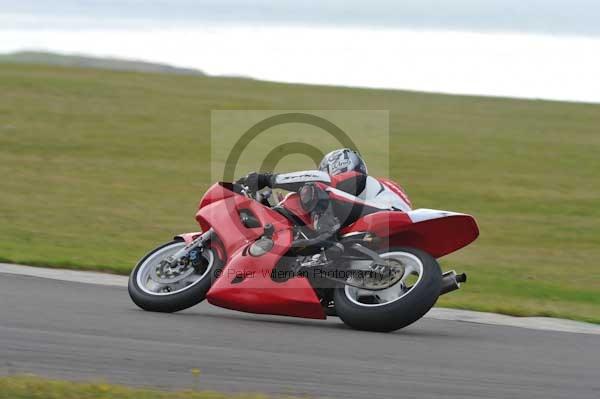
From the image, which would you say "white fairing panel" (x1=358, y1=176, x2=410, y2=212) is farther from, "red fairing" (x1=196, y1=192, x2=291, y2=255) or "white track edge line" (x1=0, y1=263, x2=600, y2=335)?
"white track edge line" (x1=0, y1=263, x2=600, y2=335)

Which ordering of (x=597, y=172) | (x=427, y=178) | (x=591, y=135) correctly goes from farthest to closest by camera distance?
(x=591, y=135)
(x=597, y=172)
(x=427, y=178)

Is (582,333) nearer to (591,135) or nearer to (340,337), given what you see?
(340,337)

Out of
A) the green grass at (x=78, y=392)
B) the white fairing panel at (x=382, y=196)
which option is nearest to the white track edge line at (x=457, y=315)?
the white fairing panel at (x=382, y=196)

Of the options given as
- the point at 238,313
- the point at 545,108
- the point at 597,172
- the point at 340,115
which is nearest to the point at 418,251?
the point at 238,313

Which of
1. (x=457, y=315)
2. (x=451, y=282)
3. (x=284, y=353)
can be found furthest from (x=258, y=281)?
(x=457, y=315)

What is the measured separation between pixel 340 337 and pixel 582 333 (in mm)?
2431

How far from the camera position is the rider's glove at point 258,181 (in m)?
8.63

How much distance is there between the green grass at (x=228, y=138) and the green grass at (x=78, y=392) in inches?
211

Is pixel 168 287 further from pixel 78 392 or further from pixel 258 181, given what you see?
pixel 78 392

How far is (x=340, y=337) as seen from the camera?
25.1 feet

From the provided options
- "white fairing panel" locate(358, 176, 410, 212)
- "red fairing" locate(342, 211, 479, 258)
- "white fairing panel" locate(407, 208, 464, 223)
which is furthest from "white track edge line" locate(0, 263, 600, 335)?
"white fairing panel" locate(407, 208, 464, 223)

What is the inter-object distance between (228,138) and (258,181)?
65.1 ft

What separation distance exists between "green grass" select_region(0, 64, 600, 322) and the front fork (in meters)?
3.20

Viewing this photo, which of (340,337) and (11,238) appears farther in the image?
(11,238)
